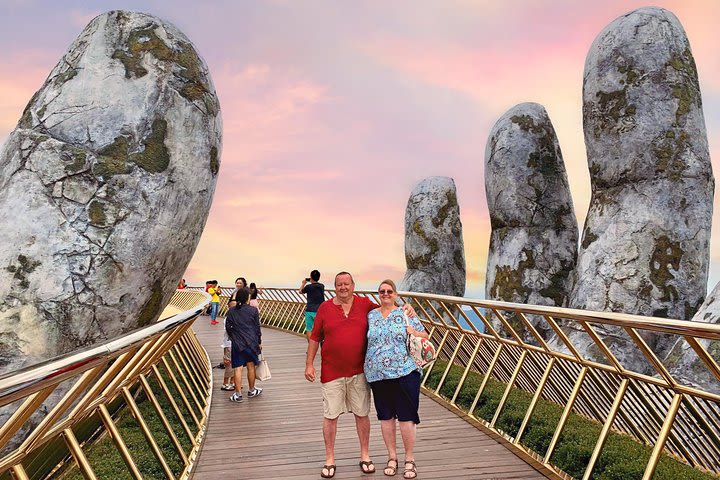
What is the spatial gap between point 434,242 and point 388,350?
1870 centimetres

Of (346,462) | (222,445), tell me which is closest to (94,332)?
(222,445)

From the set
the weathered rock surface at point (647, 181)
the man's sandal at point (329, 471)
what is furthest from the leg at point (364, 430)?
the weathered rock surface at point (647, 181)

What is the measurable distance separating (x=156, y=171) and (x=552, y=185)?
1235cm

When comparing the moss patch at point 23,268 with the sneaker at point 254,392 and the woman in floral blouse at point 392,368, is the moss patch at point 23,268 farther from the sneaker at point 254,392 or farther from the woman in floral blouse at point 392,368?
the woman in floral blouse at point 392,368

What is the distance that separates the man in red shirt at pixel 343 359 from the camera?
6035 mm

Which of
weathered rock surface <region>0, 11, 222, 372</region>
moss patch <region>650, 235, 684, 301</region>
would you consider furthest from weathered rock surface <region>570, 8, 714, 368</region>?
weathered rock surface <region>0, 11, 222, 372</region>

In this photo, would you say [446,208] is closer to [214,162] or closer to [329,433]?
[214,162]

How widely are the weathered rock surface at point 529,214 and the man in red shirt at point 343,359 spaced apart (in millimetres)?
12627

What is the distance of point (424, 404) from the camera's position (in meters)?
9.48

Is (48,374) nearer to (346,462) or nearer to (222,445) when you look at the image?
(346,462)

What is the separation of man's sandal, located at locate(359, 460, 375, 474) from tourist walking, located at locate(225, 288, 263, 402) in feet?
13.3

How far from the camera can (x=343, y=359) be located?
19.8 feet

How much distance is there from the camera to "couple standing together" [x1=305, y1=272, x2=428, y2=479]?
19.3ft

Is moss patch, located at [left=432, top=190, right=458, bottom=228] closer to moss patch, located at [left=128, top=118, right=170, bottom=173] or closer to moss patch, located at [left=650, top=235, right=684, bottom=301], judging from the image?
moss patch, located at [left=650, top=235, right=684, bottom=301]
